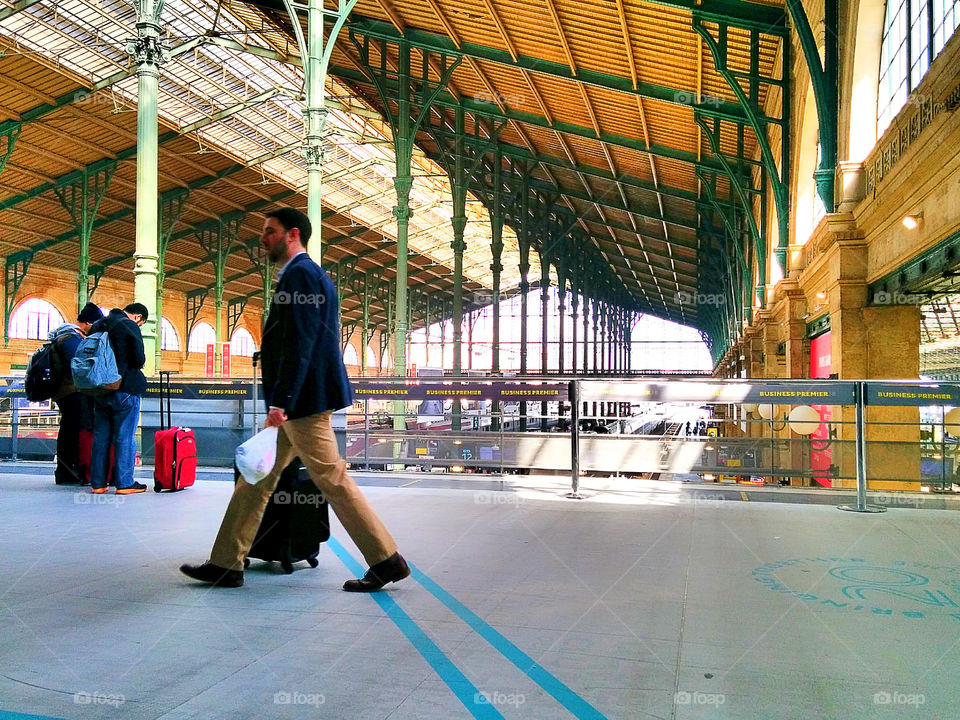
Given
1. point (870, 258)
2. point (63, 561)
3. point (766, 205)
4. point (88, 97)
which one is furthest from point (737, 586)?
point (88, 97)

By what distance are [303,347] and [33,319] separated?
44115 mm

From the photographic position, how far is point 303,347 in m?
4.00

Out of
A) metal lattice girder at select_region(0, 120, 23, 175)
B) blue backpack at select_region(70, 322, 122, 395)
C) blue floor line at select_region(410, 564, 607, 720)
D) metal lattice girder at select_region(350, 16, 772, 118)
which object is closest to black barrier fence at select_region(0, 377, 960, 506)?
blue backpack at select_region(70, 322, 122, 395)

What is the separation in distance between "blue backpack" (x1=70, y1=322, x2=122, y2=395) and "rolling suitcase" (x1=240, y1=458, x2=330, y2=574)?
360 cm

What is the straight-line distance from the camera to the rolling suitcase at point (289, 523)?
457 centimetres

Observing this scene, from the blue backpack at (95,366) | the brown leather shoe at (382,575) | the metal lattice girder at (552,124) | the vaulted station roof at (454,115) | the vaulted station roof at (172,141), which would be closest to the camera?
the brown leather shoe at (382,575)

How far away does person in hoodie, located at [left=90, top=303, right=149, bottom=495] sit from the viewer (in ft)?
24.7

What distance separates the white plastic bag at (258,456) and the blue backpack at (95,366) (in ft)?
13.2

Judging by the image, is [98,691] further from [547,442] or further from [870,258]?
[870,258]

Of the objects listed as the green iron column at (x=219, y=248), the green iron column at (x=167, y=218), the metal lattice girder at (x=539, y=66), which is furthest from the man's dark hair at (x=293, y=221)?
the green iron column at (x=219, y=248)

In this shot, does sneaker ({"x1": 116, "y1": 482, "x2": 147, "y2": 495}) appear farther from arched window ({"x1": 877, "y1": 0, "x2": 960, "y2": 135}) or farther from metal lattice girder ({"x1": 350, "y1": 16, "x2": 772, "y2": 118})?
metal lattice girder ({"x1": 350, "y1": 16, "x2": 772, "y2": 118})

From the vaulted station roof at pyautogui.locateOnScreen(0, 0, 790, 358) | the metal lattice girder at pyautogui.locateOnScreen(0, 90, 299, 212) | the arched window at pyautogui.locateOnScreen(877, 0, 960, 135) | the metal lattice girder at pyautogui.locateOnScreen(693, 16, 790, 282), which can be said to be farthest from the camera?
the metal lattice girder at pyautogui.locateOnScreen(0, 90, 299, 212)

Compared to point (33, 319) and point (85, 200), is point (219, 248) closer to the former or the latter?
point (85, 200)

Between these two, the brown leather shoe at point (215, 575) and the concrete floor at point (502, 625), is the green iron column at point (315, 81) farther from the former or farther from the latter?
the brown leather shoe at point (215, 575)
